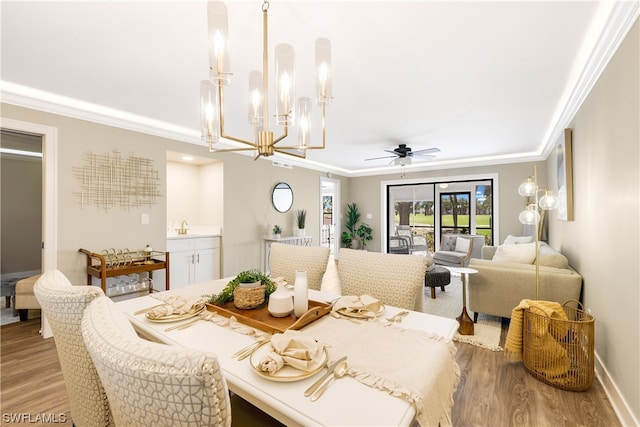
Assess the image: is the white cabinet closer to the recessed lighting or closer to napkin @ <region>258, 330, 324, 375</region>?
the recessed lighting

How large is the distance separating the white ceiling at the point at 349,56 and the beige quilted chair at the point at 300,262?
1.45 m

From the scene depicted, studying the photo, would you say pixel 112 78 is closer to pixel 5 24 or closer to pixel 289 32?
pixel 5 24

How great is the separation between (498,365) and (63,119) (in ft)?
15.4

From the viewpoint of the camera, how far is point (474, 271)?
2.94 metres

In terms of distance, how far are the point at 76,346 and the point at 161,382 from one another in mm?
771

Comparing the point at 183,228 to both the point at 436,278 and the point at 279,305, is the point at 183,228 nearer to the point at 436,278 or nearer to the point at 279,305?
the point at 279,305

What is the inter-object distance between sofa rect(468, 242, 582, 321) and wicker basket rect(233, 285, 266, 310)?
2534 mm

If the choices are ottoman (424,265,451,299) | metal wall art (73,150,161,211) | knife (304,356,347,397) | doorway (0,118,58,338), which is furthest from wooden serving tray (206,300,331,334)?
ottoman (424,265,451,299)

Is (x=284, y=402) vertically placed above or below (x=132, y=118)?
below

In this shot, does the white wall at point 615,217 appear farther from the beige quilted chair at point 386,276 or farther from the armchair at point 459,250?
the armchair at point 459,250

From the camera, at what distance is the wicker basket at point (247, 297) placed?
1.51 metres

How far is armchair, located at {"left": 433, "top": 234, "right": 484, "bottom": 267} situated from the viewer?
5559mm

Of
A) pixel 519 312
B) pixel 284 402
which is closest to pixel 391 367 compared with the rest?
pixel 284 402

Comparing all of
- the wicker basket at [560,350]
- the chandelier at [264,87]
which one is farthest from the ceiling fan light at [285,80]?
the wicker basket at [560,350]
